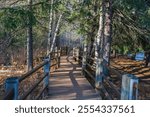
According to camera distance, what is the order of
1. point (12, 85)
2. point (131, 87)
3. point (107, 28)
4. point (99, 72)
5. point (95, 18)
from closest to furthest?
point (12, 85), point (131, 87), point (99, 72), point (107, 28), point (95, 18)

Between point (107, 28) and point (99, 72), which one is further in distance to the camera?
point (107, 28)

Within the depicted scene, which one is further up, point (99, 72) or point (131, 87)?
point (131, 87)

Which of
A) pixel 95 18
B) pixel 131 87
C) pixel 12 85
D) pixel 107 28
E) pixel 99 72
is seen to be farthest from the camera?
pixel 95 18

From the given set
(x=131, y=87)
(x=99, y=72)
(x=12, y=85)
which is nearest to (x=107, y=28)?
(x=99, y=72)

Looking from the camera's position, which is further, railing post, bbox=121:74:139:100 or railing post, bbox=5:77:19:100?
railing post, bbox=121:74:139:100

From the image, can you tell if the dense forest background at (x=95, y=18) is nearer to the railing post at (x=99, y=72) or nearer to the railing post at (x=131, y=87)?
the railing post at (x=99, y=72)

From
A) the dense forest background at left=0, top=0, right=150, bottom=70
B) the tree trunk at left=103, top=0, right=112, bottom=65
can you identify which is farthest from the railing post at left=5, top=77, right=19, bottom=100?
the tree trunk at left=103, top=0, right=112, bottom=65

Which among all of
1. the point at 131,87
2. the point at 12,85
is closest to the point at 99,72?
the point at 131,87

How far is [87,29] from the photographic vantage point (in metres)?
17.0

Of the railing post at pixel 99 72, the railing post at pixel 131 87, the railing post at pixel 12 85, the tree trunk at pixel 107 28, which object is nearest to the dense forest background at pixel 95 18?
the tree trunk at pixel 107 28

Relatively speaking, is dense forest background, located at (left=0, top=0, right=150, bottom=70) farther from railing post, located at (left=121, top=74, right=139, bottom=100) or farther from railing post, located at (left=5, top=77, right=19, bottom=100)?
railing post, located at (left=5, top=77, right=19, bottom=100)

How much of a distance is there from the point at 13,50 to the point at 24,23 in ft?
45.5

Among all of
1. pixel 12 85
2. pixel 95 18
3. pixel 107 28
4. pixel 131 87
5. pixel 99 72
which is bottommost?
pixel 99 72

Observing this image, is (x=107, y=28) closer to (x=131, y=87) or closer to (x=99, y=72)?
(x=99, y=72)
